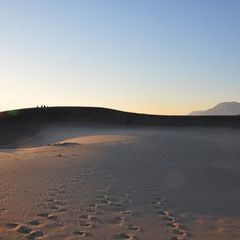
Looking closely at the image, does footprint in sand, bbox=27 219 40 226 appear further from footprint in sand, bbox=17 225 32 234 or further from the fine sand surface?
footprint in sand, bbox=17 225 32 234

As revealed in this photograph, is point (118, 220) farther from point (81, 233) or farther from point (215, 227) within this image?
point (215, 227)

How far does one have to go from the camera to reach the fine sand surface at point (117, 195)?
291 inches

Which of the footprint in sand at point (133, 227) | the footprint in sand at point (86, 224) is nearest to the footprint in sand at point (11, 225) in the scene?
the footprint in sand at point (86, 224)

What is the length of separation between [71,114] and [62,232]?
1049 inches

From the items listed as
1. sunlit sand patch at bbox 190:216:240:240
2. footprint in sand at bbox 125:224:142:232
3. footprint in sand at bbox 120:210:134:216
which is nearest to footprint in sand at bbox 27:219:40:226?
footprint in sand at bbox 125:224:142:232

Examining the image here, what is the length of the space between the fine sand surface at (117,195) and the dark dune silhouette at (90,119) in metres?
15.5

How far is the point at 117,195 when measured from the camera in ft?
31.3

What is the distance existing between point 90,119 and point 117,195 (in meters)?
23.5

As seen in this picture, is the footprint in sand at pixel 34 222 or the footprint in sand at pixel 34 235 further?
the footprint in sand at pixel 34 222

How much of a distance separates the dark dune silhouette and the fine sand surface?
15.5m

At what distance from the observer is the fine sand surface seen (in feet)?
24.2

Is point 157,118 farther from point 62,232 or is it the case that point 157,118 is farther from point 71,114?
point 62,232

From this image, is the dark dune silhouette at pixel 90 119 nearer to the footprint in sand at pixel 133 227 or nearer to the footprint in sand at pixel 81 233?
the footprint in sand at pixel 133 227

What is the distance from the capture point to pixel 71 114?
3347 cm
